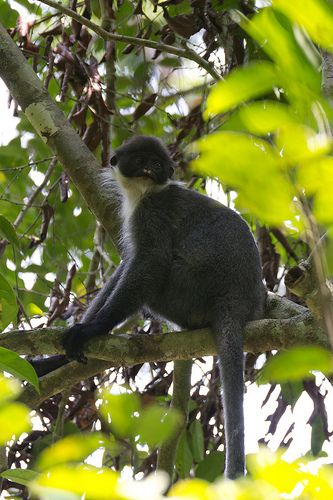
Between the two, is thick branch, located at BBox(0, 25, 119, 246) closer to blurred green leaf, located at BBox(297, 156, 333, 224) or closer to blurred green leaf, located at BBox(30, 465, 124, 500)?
blurred green leaf, located at BBox(297, 156, 333, 224)

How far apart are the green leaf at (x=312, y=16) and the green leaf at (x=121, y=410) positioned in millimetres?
662

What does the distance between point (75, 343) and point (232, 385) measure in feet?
3.34

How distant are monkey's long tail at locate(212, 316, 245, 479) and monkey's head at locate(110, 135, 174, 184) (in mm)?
Result: 1661

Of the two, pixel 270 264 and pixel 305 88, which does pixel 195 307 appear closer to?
pixel 270 264

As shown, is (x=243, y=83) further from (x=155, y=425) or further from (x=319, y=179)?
(x=155, y=425)

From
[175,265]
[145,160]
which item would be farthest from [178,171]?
[175,265]

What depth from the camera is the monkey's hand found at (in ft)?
15.8

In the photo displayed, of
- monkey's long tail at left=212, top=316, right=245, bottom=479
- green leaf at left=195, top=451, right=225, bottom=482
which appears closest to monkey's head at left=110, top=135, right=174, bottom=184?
monkey's long tail at left=212, top=316, right=245, bottom=479

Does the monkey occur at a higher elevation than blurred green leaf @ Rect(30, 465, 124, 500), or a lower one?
higher

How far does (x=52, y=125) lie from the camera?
216 inches

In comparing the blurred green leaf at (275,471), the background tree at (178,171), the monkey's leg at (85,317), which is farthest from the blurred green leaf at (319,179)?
the monkey's leg at (85,317)

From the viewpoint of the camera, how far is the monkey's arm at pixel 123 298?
504cm

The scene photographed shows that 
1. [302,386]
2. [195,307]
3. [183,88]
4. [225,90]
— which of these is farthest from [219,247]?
[225,90]

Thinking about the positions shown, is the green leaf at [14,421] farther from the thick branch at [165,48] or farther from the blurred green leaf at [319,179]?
the thick branch at [165,48]
